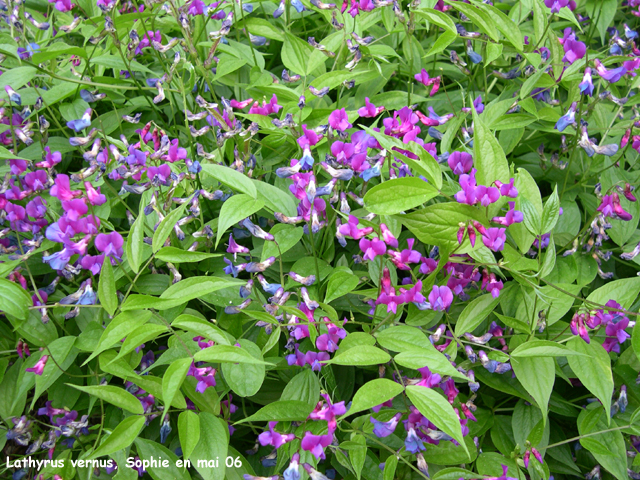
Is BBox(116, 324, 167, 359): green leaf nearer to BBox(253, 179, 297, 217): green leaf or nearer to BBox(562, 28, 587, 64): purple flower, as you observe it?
BBox(253, 179, 297, 217): green leaf

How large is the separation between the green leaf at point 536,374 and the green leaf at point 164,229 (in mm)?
1121

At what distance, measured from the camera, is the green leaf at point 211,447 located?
157 centimetres

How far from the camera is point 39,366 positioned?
1.82 meters

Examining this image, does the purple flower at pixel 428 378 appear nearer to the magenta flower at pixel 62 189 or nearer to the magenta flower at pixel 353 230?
the magenta flower at pixel 353 230

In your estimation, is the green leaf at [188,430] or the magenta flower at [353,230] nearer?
the green leaf at [188,430]

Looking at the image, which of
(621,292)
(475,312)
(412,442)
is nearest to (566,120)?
(621,292)

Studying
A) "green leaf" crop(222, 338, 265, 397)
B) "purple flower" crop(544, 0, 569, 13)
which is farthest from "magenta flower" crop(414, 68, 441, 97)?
"green leaf" crop(222, 338, 265, 397)

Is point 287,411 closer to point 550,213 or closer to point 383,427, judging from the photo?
point 383,427

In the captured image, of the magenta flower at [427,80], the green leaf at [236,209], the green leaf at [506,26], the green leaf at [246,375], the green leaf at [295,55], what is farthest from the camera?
the magenta flower at [427,80]

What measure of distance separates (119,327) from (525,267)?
1.26 meters

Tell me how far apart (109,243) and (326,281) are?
75 cm

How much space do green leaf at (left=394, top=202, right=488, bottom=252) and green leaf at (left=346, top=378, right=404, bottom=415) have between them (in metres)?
0.43

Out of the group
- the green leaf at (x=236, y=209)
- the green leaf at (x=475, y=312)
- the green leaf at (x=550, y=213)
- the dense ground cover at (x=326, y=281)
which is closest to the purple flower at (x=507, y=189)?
the dense ground cover at (x=326, y=281)

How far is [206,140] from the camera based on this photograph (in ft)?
7.66
